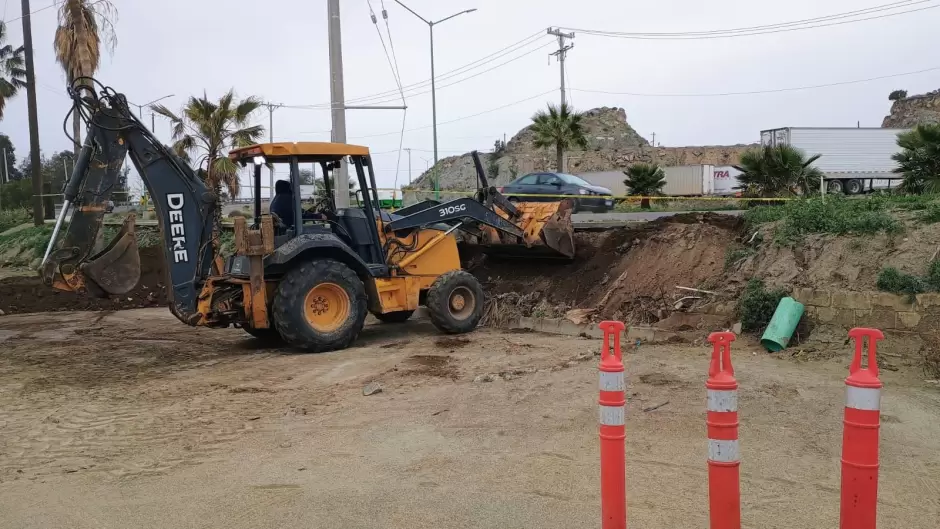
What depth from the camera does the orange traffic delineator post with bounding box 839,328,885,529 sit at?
10.8ft

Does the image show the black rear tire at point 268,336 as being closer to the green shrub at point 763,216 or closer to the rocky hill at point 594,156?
the green shrub at point 763,216

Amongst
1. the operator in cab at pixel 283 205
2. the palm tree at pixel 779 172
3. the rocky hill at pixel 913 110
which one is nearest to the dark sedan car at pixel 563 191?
the palm tree at pixel 779 172

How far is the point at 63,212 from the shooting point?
8969mm

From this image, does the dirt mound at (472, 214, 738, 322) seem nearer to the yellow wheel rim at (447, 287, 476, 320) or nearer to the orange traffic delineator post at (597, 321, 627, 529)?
the yellow wheel rim at (447, 287, 476, 320)

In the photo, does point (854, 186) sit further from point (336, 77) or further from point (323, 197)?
point (323, 197)

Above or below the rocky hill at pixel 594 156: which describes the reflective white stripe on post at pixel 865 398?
below

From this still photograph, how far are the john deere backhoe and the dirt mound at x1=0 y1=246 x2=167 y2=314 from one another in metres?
6.29

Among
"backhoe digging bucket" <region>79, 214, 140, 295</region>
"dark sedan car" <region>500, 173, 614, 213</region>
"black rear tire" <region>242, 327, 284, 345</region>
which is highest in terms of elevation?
"dark sedan car" <region>500, 173, 614, 213</region>

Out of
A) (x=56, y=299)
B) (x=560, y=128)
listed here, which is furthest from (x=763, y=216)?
(x=560, y=128)

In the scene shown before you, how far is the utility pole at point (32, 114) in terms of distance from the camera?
88.2 feet

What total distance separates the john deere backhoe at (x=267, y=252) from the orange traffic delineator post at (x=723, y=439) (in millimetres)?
6953

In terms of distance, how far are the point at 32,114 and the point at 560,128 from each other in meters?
20.8

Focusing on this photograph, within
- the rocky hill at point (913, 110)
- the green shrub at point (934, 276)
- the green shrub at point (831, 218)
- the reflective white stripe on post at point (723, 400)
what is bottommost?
the reflective white stripe on post at point (723, 400)

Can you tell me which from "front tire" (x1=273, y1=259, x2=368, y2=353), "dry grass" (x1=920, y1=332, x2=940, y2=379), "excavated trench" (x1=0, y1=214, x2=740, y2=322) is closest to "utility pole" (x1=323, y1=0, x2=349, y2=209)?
"excavated trench" (x1=0, y1=214, x2=740, y2=322)
